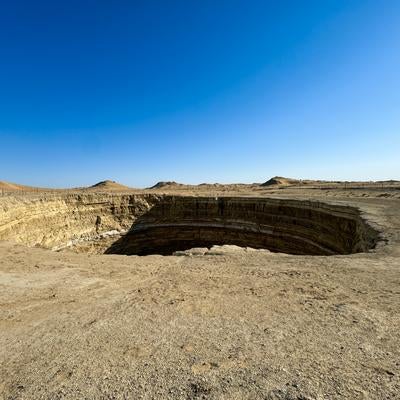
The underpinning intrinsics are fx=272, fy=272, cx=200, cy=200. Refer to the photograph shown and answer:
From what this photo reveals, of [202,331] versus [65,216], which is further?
[65,216]

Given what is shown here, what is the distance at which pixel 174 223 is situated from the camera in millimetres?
30984

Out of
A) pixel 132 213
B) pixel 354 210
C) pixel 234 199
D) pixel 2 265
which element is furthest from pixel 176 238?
pixel 2 265

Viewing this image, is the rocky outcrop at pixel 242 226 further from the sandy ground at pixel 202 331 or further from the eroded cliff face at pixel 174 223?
the sandy ground at pixel 202 331

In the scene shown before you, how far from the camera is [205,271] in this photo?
7879mm

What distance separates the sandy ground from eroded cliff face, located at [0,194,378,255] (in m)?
11.1

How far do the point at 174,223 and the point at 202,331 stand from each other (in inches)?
1043

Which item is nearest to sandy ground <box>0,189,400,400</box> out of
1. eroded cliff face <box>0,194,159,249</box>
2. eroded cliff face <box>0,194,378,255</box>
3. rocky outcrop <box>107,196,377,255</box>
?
eroded cliff face <box>0,194,378,255</box>

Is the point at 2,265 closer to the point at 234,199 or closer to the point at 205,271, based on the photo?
the point at 205,271

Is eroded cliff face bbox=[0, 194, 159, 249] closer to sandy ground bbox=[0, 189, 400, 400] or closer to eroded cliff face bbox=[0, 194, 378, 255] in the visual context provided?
eroded cliff face bbox=[0, 194, 378, 255]

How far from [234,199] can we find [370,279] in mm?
22070

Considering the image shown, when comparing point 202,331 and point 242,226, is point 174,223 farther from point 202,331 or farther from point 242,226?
point 202,331

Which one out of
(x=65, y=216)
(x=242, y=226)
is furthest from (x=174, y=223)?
(x=65, y=216)

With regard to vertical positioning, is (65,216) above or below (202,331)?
above

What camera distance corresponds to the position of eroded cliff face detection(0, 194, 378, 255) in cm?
1994
